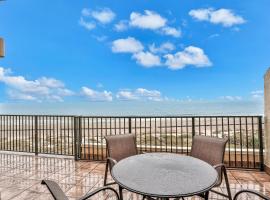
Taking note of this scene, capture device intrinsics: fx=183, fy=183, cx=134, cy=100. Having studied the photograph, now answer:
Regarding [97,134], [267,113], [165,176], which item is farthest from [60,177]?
[267,113]

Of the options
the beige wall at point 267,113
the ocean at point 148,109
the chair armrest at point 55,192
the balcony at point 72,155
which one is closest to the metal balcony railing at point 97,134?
the balcony at point 72,155

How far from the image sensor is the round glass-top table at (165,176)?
141 cm

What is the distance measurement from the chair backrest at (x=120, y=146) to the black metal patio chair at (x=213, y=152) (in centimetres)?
95

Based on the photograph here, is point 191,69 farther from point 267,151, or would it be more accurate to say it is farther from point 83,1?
point 267,151

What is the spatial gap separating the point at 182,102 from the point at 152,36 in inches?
655

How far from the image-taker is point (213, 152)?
2400 millimetres

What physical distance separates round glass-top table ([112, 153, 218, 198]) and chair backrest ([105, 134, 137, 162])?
672mm

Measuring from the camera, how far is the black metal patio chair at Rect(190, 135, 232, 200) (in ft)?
7.32

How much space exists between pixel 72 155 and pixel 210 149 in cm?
376

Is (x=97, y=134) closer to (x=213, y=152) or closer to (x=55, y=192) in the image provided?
(x=213, y=152)

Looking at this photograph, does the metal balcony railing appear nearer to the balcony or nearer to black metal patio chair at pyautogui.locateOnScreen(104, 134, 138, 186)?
the balcony

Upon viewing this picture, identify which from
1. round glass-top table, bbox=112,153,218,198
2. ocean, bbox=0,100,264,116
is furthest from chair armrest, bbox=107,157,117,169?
ocean, bbox=0,100,264,116

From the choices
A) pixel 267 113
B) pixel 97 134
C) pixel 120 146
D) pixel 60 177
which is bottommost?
pixel 60 177

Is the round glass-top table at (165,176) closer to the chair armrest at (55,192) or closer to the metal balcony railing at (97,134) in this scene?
the chair armrest at (55,192)
